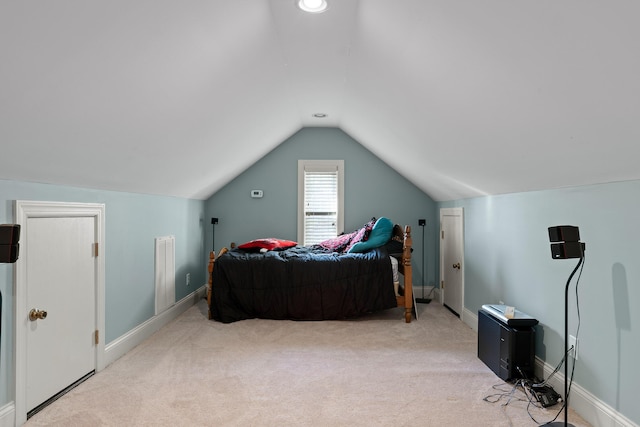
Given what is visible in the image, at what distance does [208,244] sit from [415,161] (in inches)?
128

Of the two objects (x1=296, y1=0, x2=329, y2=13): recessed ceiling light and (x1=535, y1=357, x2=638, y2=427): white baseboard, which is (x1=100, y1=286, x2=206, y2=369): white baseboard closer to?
(x1=296, y1=0, x2=329, y2=13): recessed ceiling light

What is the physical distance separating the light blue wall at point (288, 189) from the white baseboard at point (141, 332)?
127cm

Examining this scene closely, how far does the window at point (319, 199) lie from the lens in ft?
19.3

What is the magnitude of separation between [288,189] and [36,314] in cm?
384

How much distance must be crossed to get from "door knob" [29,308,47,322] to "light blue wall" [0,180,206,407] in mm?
132

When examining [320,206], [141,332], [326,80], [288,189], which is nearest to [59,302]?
[141,332]

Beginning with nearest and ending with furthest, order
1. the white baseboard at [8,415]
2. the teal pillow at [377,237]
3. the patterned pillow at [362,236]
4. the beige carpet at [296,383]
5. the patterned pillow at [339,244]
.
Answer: the white baseboard at [8,415] → the beige carpet at [296,383] → the teal pillow at [377,237] → the patterned pillow at [362,236] → the patterned pillow at [339,244]

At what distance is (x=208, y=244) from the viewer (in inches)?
231

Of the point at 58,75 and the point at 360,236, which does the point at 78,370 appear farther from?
the point at 360,236

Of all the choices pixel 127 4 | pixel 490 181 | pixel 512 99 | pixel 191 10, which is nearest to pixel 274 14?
pixel 191 10

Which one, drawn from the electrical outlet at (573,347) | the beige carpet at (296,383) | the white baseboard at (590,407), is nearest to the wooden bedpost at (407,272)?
the beige carpet at (296,383)

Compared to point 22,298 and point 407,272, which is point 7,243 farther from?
point 407,272

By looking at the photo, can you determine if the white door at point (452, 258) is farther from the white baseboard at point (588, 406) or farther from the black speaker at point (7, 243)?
the black speaker at point (7, 243)

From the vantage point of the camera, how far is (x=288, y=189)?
5.89 meters
